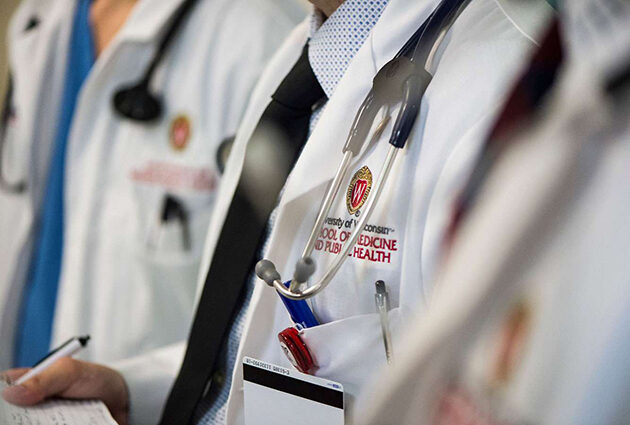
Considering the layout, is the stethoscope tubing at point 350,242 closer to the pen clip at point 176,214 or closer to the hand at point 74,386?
the hand at point 74,386

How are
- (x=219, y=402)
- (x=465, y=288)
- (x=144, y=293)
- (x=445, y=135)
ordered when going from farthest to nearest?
→ 1. (x=144, y=293)
2. (x=219, y=402)
3. (x=445, y=135)
4. (x=465, y=288)

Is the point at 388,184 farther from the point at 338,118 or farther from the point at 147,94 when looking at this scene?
the point at 147,94

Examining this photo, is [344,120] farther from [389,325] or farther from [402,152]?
[389,325]

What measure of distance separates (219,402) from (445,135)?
345 mm

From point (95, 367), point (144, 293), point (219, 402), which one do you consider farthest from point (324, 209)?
point (144, 293)

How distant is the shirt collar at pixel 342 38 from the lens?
646mm

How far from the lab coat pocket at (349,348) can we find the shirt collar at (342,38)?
22 cm

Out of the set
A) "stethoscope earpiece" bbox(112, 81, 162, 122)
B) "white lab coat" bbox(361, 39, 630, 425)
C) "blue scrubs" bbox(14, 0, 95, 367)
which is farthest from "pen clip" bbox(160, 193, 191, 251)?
"white lab coat" bbox(361, 39, 630, 425)

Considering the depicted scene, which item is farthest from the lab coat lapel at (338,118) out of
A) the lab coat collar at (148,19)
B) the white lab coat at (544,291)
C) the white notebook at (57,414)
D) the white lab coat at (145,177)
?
Answer: the lab coat collar at (148,19)

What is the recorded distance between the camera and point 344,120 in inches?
23.5

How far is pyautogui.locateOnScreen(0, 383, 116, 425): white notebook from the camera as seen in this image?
64 centimetres

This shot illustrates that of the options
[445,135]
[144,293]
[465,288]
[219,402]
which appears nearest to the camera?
[465,288]

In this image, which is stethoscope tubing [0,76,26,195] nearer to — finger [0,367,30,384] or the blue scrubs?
the blue scrubs

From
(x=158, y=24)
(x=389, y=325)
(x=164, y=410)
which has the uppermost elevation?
(x=158, y=24)
